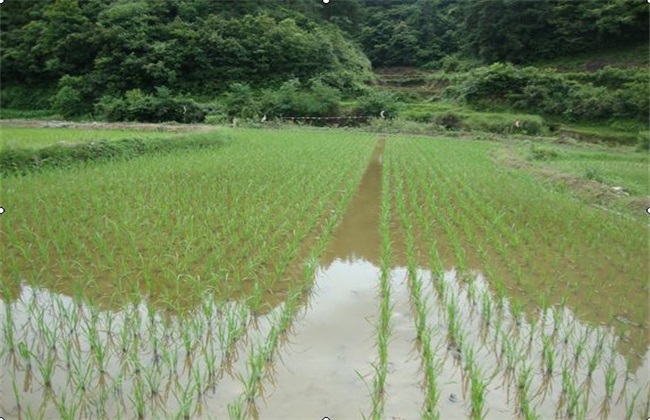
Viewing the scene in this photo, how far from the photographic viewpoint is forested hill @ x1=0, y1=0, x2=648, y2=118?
1089 inches

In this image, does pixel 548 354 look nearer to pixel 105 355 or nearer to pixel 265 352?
pixel 265 352

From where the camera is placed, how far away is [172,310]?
3367mm

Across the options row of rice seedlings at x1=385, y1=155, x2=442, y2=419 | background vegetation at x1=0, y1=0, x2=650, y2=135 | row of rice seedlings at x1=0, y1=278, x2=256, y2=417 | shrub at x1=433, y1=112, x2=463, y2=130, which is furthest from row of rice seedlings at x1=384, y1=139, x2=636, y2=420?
shrub at x1=433, y1=112, x2=463, y2=130

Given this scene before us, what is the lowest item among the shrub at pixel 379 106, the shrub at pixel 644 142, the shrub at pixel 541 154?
the shrub at pixel 541 154

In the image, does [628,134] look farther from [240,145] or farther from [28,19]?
[28,19]

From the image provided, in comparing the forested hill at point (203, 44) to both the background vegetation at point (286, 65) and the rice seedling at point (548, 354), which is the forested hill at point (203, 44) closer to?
the background vegetation at point (286, 65)

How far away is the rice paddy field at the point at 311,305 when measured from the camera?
8.09 ft

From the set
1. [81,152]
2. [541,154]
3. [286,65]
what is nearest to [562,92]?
[541,154]

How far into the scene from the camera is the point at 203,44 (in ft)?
94.4

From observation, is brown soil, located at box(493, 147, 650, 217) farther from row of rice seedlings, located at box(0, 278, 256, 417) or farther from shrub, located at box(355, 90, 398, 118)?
shrub, located at box(355, 90, 398, 118)

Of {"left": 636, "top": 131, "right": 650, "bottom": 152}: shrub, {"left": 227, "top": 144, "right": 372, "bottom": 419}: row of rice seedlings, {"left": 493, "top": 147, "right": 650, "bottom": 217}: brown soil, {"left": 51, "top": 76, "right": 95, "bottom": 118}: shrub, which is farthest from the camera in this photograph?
{"left": 51, "top": 76, "right": 95, "bottom": 118}: shrub

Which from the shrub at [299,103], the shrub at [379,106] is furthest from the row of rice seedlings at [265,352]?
the shrub at [299,103]

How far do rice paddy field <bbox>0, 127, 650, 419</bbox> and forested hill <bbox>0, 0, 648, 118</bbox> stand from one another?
2040 centimetres

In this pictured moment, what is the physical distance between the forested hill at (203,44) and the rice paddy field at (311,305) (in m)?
20.4
